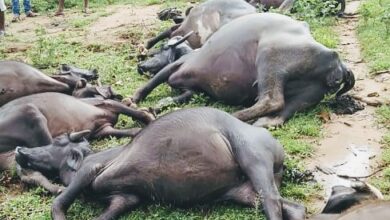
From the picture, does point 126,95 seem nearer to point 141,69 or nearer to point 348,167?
point 141,69

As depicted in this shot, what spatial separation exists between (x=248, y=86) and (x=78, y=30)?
19.7ft

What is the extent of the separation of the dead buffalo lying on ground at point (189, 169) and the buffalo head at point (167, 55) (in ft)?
10.3

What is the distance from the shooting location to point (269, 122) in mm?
5934

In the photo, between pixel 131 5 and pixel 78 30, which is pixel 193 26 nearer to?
pixel 78 30

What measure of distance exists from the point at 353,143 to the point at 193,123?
1685mm

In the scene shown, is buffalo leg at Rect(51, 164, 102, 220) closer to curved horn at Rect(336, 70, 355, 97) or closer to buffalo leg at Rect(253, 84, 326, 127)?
buffalo leg at Rect(253, 84, 326, 127)

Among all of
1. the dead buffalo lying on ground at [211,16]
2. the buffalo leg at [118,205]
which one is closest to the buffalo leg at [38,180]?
the buffalo leg at [118,205]

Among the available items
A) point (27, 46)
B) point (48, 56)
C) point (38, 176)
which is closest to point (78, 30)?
point (27, 46)

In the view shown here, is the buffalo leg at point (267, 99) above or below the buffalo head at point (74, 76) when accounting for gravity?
above

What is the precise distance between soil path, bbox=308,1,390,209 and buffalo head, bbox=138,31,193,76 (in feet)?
6.72

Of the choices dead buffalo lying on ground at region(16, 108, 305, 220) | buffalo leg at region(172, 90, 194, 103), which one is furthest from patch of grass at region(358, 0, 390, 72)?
dead buffalo lying on ground at region(16, 108, 305, 220)

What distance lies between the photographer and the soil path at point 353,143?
16.7 ft

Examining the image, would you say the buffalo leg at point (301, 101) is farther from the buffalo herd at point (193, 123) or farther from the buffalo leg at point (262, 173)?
the buffalo leg at point (262, 173)

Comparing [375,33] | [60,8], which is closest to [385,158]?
[375,33]
